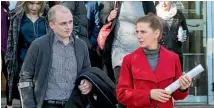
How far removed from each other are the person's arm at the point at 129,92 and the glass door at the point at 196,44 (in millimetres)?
5646

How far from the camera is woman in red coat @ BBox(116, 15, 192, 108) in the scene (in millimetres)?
4570

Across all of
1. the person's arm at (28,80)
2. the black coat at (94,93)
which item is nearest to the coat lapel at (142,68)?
the black coat at (94,93)

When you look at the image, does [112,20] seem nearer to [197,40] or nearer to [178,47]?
[178,47]

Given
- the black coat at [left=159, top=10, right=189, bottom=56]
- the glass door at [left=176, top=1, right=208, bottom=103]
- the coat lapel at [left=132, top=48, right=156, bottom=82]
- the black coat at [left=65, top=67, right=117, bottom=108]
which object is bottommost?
the glass door at [left=176, top=1, right=208, bottom=103]

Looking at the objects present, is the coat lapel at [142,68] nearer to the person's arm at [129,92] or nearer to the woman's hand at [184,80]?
the person's arm at [129,92]

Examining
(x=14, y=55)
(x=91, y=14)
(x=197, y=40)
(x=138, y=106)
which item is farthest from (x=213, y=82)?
(x=138, y=106)

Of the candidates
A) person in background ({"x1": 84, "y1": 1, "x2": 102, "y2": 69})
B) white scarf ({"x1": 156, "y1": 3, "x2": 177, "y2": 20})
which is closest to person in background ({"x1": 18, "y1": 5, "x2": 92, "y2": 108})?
person in background ({"x1": 84, "y1": 1, "x2": 102, "y2": 69})

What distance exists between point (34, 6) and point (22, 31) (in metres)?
0.33

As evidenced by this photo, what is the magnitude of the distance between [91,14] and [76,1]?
0.75 metres

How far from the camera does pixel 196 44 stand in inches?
412

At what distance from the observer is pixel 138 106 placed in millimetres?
4633

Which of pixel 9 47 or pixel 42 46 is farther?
pixel 9 47

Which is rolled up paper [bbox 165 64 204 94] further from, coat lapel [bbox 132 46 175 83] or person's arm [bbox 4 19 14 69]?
person's arm [bbox 4 19 14 69]

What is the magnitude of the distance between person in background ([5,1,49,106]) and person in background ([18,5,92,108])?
1721 millimetres
